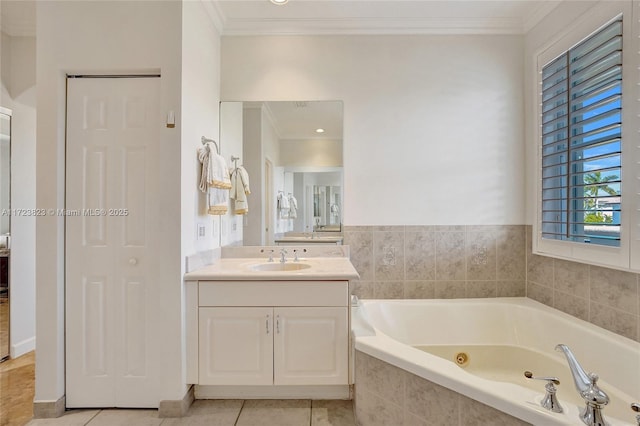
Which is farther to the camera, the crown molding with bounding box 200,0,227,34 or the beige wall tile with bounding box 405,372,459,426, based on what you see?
the crown molding with bounding box 200,0,227,34

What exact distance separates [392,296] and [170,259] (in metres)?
1.65

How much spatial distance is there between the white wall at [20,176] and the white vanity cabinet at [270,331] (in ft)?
6.13

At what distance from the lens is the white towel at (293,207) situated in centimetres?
268

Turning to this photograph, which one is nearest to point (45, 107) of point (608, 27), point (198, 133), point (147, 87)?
point (147, 87)

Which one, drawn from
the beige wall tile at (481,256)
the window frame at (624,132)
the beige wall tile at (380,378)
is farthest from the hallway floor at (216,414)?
the window frame at (624,132)

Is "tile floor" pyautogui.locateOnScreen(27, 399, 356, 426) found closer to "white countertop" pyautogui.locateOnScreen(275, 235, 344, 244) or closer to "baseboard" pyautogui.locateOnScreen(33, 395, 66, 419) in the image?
"baseboard" pyautogui.locateOnScreen(33, 395, 66, 419)

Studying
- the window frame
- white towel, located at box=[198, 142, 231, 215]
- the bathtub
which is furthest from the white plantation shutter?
white towel, located at box=[198, 142, 231, 215]

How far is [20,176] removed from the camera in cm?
269

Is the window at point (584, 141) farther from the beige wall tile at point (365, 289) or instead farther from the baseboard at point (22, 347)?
the baseboard at point (22, 347)

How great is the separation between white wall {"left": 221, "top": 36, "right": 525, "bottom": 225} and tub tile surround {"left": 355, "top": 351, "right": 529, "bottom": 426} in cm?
122

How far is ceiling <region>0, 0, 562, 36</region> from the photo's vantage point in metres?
2.35

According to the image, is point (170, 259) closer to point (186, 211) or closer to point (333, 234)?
point (186, 211)

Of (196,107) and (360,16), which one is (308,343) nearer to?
(196,107)

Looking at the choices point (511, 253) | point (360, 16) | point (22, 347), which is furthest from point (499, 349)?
point (22, 347)
